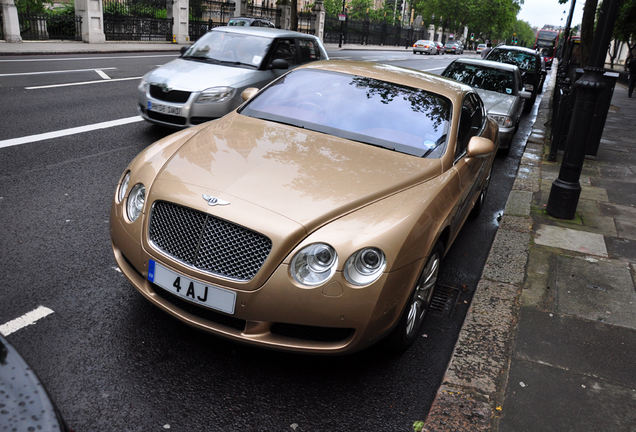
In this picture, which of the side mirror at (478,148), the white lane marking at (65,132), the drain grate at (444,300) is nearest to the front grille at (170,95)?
the white lane marking at (65,132)

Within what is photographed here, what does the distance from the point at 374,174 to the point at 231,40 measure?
21.9 feet

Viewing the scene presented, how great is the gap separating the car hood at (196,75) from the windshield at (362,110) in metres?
3.43

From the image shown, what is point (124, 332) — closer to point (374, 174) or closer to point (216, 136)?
point (216, 136)

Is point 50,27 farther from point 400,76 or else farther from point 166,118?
point 400,76

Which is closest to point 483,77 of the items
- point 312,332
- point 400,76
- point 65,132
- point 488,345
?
point 400,76

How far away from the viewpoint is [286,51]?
31.1ft

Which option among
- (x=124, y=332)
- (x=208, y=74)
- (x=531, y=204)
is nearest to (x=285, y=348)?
(x=124, y=332)

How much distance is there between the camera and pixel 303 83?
15.1ft

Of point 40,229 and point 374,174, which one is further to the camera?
point 40,229

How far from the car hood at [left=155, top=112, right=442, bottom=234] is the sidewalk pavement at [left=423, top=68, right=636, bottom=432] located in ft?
3.80

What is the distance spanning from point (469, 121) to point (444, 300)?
1.60 metres

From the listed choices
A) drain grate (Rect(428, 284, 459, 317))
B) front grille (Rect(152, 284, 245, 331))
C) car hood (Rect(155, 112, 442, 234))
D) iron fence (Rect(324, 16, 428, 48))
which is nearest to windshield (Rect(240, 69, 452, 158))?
car hood (Rect(155, 112, 442, 234))

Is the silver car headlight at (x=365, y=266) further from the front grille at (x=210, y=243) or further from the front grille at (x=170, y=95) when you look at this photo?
the front grille at (x=170, y=95)

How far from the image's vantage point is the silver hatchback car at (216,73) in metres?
7.64
